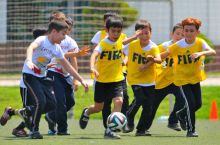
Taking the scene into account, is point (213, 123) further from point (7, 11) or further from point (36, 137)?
point (7, 11)

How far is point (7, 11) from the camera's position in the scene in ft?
70.4

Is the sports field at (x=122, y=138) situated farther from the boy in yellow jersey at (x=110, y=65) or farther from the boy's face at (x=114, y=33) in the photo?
the boy's face at (x=114, y=33)

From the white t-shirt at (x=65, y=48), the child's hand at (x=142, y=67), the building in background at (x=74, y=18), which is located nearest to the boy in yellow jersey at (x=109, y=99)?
the child's hand at (x=142, y=67)

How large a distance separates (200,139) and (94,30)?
30.3ft

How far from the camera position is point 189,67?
13047mm

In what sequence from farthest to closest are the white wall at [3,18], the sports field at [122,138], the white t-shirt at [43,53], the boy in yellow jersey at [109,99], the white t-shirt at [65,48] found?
1. the white wall at [3,18]
2. the boy in yellow jersey at [109,99]
3. the white t-shirt at [65,48]
4. the white t-shirt at [43,53]
5. the sports field at [122,138]

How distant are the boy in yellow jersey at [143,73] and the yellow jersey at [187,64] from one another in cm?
42

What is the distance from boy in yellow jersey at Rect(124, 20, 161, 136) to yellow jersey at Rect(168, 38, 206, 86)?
42cm

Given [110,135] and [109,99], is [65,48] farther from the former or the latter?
[110,135]

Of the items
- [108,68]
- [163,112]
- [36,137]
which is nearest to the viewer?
[36,137]

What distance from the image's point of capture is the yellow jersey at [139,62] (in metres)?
13.5

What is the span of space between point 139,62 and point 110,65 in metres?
0.84

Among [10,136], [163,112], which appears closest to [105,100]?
[10,136]

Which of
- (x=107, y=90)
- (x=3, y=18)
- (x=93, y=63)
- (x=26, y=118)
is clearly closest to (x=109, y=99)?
(x=107, y=90)
